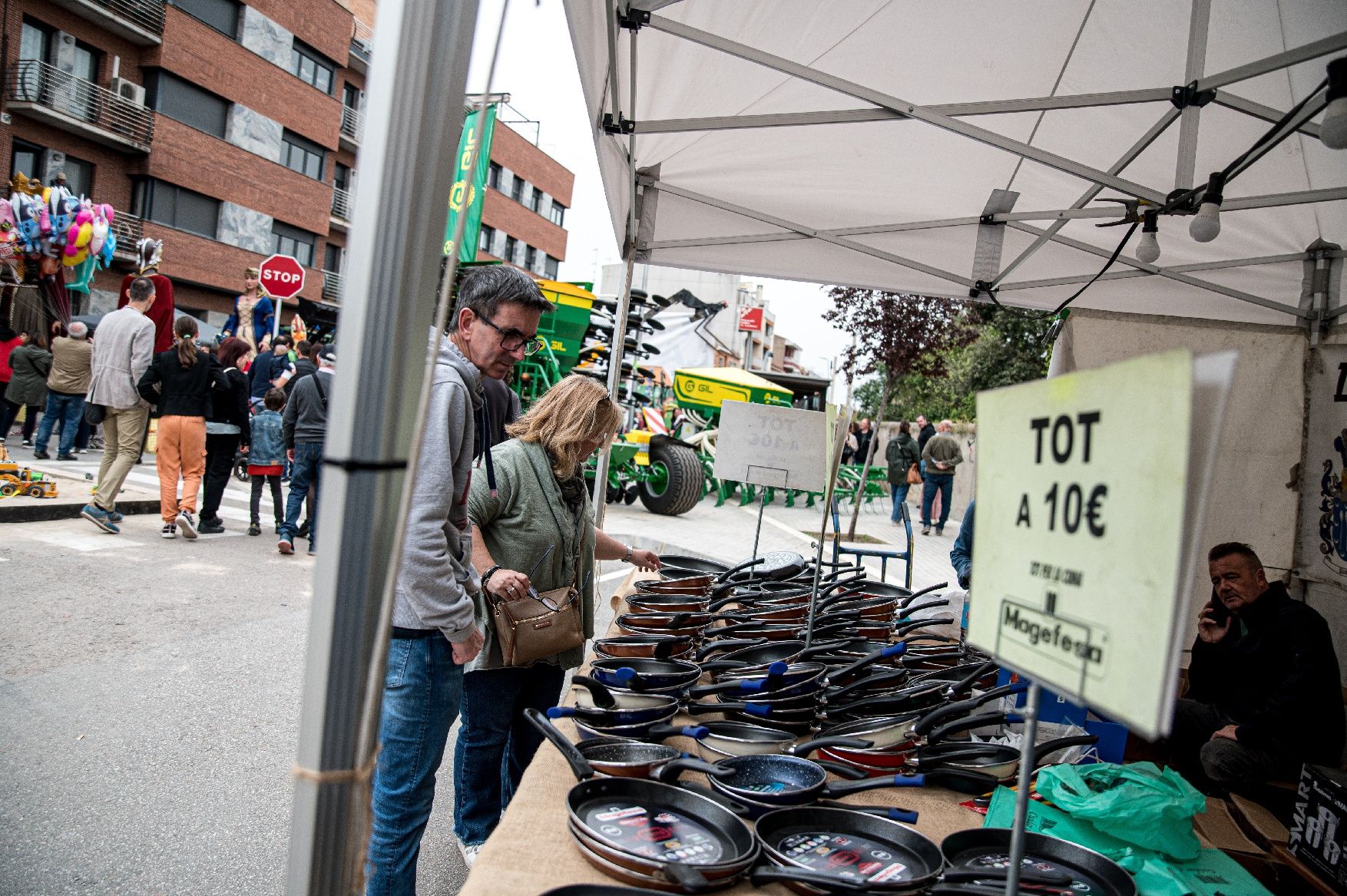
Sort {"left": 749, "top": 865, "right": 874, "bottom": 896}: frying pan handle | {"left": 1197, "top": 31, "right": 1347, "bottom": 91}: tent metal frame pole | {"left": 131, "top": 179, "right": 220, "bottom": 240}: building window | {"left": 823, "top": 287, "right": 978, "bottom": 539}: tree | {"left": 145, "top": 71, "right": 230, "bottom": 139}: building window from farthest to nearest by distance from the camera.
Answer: {"left": 131, "top": 179, "right": 220, "bottom": 240}: building window
{"left": 145, "top": 71, "right": 230, "bottom": 139}: building window
{"left": 823, "top": 287, "right": 978, "bottom": 539}: tree
{"left": 1197, "top": 31, "right": 1347, "bottom": 91}: tent metal frame pole
{"left": 749, "top": 865, "right": 874, "bottom": 896}: frying pan handle

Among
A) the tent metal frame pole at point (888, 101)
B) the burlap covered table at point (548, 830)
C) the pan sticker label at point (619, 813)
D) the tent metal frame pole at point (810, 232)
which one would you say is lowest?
the burlap covered table at point (548, 830)

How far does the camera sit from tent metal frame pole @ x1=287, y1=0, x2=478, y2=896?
1066 millimetres

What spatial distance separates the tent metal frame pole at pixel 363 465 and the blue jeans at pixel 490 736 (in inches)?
65.7

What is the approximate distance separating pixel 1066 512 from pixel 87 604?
20.7 ft

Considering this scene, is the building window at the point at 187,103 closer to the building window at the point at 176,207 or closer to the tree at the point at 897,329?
the building window at the point at 176,207

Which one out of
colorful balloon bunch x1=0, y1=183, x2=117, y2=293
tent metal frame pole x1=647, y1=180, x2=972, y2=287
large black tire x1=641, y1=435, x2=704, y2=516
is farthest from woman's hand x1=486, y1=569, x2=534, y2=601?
colorful balloon bunch x1=0, y1=183, x2=117, y2=293

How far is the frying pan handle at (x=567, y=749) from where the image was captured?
1748mm

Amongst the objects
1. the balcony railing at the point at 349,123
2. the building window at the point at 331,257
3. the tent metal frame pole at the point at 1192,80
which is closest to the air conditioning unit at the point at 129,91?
the balcony railing at the point at 349,123

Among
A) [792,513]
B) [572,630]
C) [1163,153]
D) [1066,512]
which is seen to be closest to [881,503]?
[792,513]

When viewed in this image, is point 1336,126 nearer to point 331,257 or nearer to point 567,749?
point 567,749

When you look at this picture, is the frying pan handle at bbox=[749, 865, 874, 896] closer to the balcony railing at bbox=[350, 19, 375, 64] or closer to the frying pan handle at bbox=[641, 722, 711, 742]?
the frying pan handle at bbox=[641, 722, 711, 742]

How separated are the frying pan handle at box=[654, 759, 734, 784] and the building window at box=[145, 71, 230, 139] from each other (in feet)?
87.8

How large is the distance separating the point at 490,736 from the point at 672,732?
3.09 feet

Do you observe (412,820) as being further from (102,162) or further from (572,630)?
(102,162)
